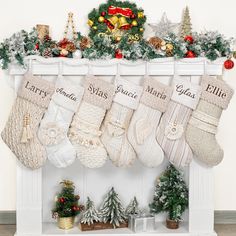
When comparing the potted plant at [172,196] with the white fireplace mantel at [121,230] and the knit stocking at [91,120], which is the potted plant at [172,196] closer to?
the white fireplace mantel at [121,230]

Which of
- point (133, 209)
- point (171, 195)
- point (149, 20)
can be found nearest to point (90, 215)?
point (133, 209)

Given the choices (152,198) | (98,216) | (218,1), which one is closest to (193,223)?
(152,198)

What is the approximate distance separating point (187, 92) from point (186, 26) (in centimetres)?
44

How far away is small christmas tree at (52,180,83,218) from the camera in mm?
3379

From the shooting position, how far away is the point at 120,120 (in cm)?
319

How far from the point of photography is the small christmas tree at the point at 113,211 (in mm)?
3402

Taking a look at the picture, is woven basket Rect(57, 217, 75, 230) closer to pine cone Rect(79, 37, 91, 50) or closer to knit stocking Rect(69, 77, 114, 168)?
knit stocking Rect(69, 77, 114, 168)

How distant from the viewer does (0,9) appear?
3529 mm

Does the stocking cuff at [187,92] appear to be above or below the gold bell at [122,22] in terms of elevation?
below

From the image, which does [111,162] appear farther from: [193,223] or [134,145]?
[193,223]

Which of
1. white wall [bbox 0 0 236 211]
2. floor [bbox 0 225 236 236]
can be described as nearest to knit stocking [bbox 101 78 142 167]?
white wall [bbox 0 0 236 211]

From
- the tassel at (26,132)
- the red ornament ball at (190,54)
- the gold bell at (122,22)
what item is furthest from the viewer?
the gold bell at (122,22)

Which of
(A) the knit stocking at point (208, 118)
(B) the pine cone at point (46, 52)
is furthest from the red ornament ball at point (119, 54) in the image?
(A) the knit stocking at point (208, 118)

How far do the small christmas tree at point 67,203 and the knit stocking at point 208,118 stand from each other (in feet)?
2.65
